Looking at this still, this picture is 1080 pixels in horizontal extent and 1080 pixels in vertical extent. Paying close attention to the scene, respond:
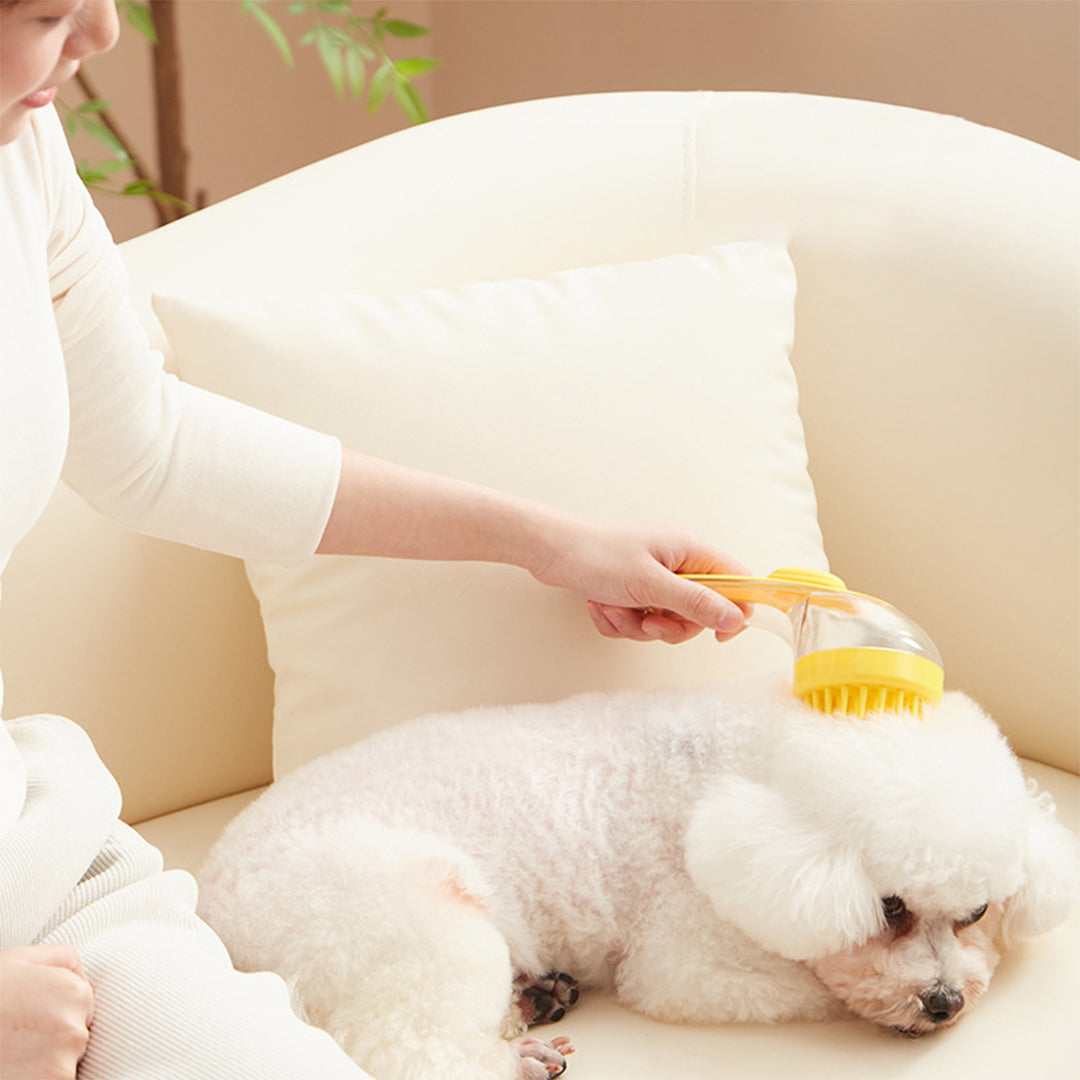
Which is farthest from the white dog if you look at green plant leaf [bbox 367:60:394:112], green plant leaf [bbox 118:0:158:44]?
green plant leaf [bbox 118:0:158:44]

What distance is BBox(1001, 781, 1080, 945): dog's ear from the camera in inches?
32.9

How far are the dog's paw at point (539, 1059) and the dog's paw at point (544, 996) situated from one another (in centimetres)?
4

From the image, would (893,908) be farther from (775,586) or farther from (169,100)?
(169,100)

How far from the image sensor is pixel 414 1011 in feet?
2.51

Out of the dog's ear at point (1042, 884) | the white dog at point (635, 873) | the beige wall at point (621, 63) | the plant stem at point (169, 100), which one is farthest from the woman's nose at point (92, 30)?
the beige wall at point (621, 63)

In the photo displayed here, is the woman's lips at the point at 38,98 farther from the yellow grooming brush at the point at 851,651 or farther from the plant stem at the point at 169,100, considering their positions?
the plant stem at the point at 169,100

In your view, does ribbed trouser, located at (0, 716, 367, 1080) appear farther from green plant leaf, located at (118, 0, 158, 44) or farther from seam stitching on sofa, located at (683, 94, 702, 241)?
green plant leaf, located at (118, 0, 158, 44)

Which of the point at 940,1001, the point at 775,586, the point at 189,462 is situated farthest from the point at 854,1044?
the point at 189,462

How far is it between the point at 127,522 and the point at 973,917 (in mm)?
616

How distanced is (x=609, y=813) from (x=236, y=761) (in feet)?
1.45

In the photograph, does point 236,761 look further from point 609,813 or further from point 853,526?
point 853,526

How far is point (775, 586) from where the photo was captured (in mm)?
915

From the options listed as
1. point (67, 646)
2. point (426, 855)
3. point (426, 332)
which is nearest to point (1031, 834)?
point (426, 855)

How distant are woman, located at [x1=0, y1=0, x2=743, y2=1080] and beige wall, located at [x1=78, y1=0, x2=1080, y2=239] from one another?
1107mm
